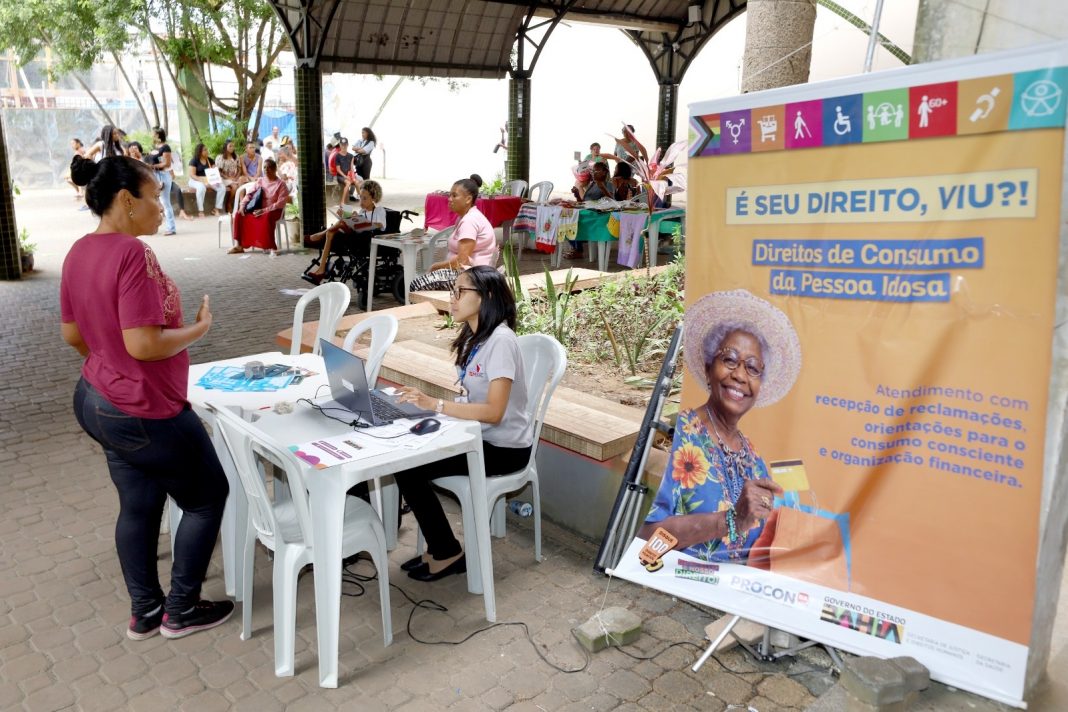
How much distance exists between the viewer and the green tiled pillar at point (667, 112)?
17422mm

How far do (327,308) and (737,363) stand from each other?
2.80m

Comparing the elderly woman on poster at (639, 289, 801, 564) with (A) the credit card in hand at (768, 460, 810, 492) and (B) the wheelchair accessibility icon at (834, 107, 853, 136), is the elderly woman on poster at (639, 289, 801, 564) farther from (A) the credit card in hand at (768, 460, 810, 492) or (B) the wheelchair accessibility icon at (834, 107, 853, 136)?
(B) the wheelchair accessibility icon at (834, 107, 853, 136)

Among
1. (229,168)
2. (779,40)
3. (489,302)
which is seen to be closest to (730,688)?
(489,302)

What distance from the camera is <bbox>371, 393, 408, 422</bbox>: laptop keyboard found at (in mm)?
3359

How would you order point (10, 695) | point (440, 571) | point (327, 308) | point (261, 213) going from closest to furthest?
1. point (10, 695)
2. point (440, 571)
3. point (327, 308)
4. point (261, 213)

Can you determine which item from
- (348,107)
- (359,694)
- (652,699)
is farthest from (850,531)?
(348,107)

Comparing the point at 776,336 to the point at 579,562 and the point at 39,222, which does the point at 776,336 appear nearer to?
the point at 579,562

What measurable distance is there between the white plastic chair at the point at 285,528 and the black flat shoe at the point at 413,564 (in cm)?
52

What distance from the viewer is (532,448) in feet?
12.3

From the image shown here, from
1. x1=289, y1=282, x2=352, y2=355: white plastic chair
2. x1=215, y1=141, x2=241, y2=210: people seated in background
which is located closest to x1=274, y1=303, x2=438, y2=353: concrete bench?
x1=289, y1=282, x2=352, y2=355: white plastic chair

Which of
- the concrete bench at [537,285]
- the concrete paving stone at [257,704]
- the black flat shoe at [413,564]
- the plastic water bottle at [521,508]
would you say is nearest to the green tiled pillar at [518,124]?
the concrete bench at [537,285]

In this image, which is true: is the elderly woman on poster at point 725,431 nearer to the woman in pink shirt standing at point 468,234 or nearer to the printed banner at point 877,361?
the printed banner at point 877,361

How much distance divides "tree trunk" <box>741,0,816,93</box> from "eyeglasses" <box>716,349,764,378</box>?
151cm

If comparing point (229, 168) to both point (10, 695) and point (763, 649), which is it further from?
point (763, 649)
